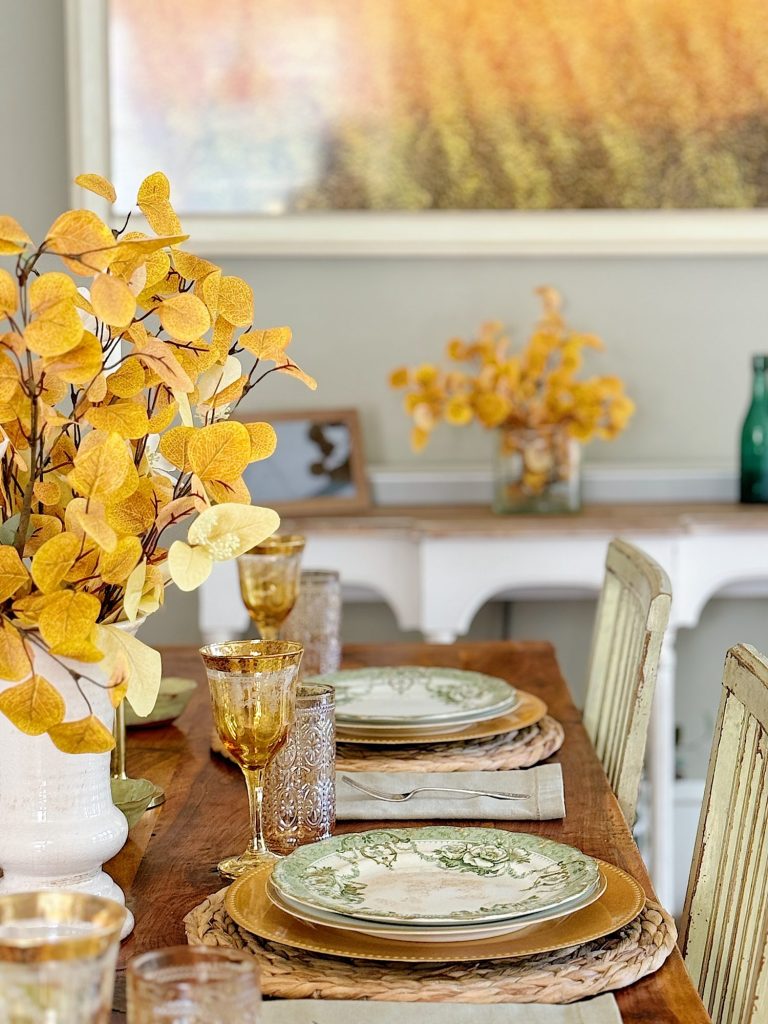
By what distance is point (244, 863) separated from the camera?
101cm

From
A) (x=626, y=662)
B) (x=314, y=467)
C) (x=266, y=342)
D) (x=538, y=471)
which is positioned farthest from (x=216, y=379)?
(x=314, y=467)

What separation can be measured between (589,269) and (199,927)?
86.8 inches

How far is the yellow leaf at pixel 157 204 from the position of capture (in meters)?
0.92

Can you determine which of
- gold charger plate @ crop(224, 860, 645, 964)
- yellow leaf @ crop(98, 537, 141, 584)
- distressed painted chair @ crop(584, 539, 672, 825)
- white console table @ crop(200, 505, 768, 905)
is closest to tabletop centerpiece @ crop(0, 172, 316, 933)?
yellow leaf @ crop(98, 537, 141, 584)

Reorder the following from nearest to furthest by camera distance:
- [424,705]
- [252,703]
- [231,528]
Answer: [231,528] < [252,703] < [424,705]

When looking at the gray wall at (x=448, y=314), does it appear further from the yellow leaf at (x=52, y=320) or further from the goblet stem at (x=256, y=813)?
the yellow leaf at (x=52, y=320)

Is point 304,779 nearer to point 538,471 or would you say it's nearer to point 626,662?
point 626,662

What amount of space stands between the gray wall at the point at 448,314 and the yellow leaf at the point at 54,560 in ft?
6.73

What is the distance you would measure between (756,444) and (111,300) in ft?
6.86

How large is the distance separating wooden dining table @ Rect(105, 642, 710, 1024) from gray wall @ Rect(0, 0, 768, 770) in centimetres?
127

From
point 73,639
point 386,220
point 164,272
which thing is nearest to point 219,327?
point 164,272

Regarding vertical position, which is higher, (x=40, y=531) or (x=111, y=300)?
(x=111, y=300)

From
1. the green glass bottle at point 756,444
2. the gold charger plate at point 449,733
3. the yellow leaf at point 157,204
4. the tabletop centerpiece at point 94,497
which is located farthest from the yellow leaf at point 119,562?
the green glass bottle at point 756,444

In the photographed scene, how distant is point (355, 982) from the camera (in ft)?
2.64
